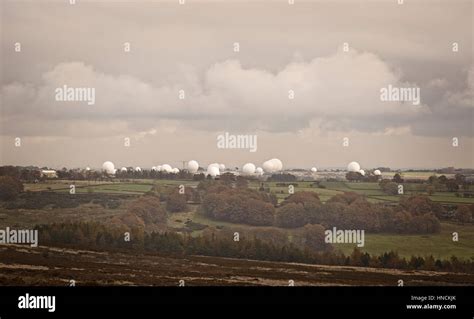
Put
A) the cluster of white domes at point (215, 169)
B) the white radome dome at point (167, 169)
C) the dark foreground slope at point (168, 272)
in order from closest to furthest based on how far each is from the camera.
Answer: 1. the dark foreground slope at point (168, 272)
2. the cluster of white domes at point (215, 169)
3. the white radome dome at point (167, 169)

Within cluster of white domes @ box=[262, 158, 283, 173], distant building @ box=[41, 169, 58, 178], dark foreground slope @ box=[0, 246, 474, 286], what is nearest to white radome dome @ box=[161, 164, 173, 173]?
dark foreground slope @ box=[0, 246, 474, 286]

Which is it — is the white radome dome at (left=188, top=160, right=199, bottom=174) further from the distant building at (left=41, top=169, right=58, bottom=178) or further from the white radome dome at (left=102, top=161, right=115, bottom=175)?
the distant building at (left=41, top=169, right=58, bottom=178)

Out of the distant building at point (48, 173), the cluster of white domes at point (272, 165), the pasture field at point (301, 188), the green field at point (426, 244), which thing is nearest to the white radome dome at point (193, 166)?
the pasture field at point (301, 188)

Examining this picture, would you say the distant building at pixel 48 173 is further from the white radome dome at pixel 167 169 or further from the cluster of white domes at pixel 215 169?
the cluster of white domes at pixel 215 169
